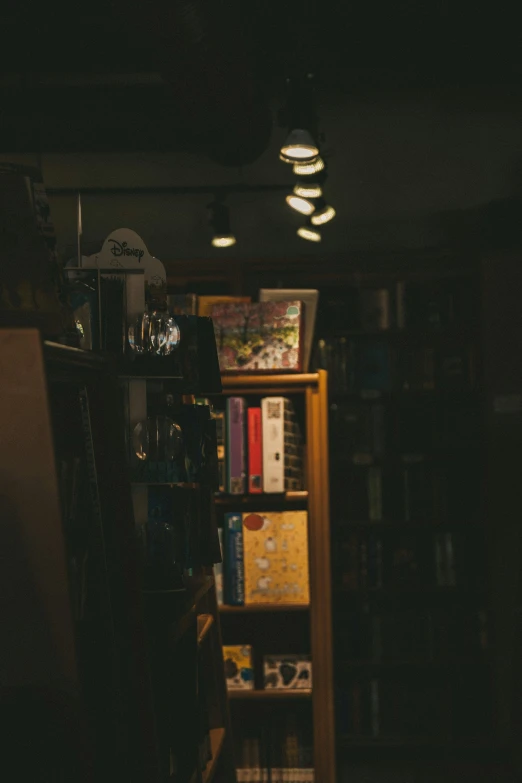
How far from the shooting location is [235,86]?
3627 mm

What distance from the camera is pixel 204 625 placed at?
96.3 inches

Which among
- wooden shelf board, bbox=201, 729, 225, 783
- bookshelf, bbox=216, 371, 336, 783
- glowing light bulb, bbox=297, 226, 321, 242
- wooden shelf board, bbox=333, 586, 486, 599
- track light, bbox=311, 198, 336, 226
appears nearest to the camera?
wooden shelf board, bbox=201, 729, 225, 783

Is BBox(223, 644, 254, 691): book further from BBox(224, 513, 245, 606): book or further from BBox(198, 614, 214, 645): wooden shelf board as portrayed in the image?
BBox(198, 614, 214, 645): wooden shelf board

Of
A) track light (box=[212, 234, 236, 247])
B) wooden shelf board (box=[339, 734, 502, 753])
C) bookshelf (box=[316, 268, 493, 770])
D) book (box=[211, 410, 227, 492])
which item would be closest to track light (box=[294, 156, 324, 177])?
bookshelf (box=[316, 268, 493, 770])

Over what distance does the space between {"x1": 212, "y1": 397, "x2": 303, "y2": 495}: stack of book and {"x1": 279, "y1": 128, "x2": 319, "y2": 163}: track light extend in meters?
1.07

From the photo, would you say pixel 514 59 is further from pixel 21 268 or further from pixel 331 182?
pixel 21 268

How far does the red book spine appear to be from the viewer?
11.9 ft

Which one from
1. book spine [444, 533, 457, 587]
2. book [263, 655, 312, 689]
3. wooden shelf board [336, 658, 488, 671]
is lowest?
wooden shelf board [336, 658, 488, 671]

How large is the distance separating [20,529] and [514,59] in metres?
4.48

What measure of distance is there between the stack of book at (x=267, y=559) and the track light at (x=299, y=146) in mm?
1554

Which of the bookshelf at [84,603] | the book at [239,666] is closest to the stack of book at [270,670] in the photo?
the book at [239,666]

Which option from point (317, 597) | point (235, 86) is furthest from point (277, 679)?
point (235, 86)

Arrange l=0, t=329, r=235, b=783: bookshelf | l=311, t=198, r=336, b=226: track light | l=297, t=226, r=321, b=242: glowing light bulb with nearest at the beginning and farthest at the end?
l=0, t=329, r=235, b=783: bookshelf
l=311, t=198, r=336, b=226: track light
l=297, t=226, r=321, b=242: glowing light bulb

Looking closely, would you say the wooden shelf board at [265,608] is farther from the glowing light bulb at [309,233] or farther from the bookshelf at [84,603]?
the glowing light bulb at [309,233]
